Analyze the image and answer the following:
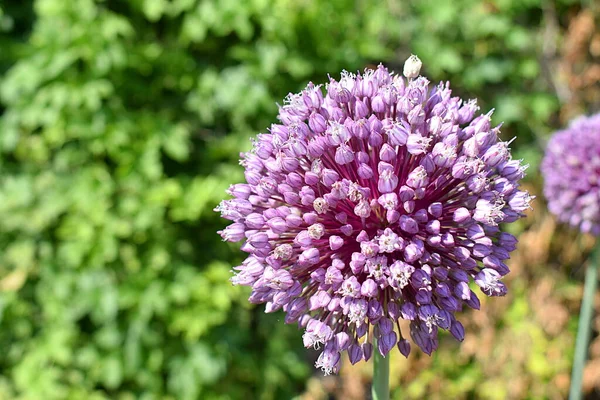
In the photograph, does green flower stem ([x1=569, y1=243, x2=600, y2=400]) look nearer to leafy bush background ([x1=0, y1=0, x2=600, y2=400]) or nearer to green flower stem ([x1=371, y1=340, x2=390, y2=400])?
green flower stem ([x1=371, y1=340, x2=390, y2=400])

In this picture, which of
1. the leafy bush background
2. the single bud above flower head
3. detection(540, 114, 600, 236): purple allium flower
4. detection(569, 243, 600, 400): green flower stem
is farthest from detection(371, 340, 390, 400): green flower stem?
the leafy bush background

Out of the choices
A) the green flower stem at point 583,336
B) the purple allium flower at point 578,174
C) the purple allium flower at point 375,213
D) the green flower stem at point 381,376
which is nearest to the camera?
the purple allium flower at point 375,213

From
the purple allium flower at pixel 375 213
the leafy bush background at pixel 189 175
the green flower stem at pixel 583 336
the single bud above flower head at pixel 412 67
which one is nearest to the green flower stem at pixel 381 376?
the purple allium flower at pixel 375 213

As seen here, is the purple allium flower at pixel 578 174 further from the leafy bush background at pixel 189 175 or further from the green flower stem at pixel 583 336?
the leafy bush background at pixel 189 175

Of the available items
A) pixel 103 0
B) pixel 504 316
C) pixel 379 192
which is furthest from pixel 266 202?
pixel 504 316

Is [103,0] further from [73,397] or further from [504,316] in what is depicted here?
[504,316]

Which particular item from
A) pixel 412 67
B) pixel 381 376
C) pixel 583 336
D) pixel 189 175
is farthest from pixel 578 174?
pixel 189 175
